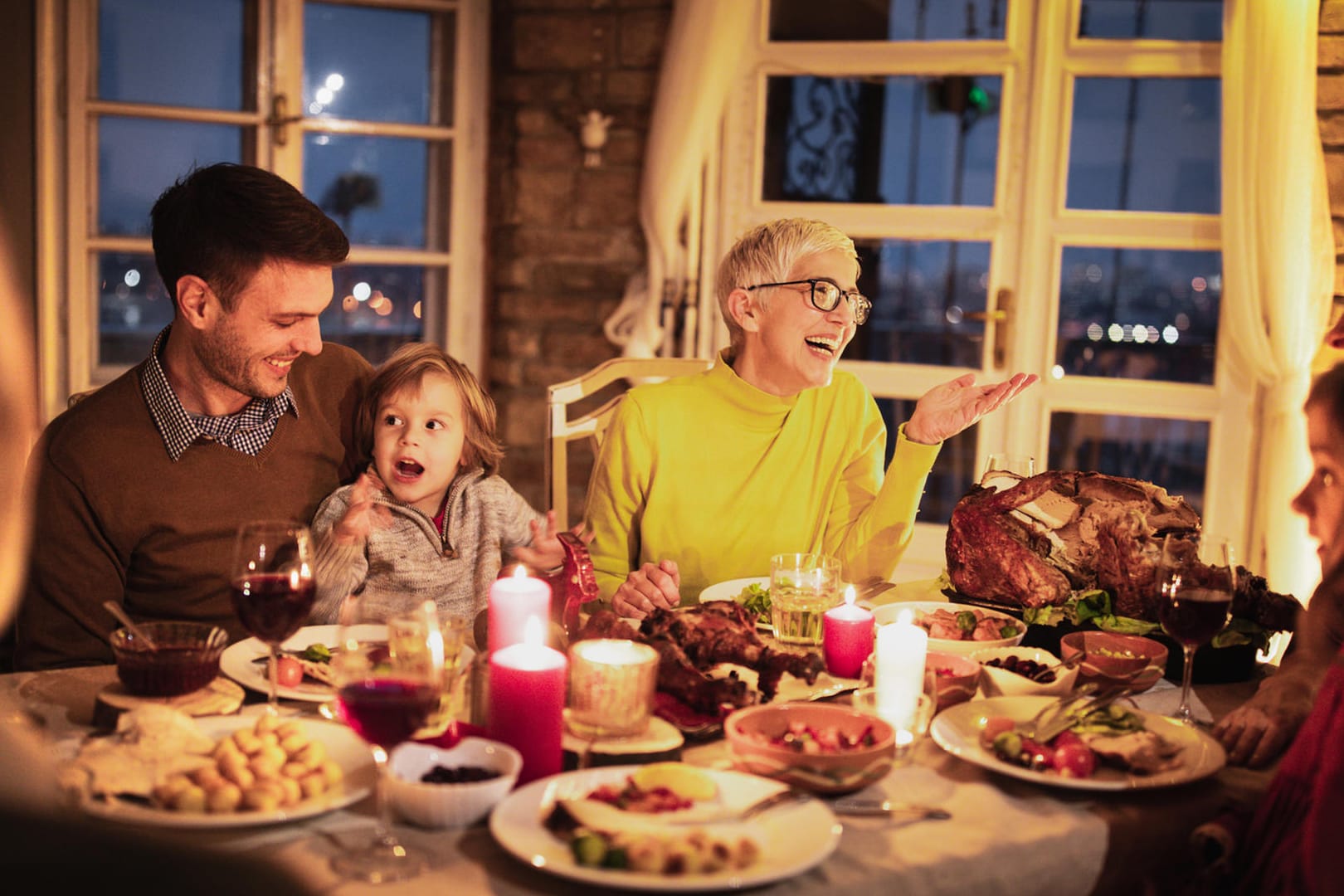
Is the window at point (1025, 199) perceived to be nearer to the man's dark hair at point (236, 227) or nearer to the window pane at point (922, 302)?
the window pane at point (922, 302)

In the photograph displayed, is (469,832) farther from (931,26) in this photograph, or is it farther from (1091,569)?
(931,26)

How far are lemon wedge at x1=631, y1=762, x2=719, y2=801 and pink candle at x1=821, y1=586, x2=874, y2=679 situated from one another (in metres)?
0.42

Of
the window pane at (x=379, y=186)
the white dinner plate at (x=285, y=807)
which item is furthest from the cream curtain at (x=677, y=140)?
the white dinner plate at (x=285, y=807)

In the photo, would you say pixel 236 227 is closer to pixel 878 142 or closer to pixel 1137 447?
pixel 878 142

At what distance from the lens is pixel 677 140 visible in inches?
154

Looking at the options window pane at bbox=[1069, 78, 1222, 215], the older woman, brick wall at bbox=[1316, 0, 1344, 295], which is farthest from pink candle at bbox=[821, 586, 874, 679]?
window pane at bbox=[1069, 78, 1222, 215]

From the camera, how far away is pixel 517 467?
4.23 m

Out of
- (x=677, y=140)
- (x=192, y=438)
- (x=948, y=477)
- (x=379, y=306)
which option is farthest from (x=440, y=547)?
(x=948, y=477)

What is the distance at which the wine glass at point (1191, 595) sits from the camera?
4.68ft

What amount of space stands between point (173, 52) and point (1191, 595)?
11.4 feet

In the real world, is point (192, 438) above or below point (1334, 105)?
below

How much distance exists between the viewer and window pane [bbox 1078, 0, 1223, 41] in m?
3.86

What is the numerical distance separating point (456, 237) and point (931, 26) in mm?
1668

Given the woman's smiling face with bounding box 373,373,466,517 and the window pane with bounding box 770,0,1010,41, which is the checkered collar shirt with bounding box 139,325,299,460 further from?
the window pane with bounding box 770,0,1010,41
